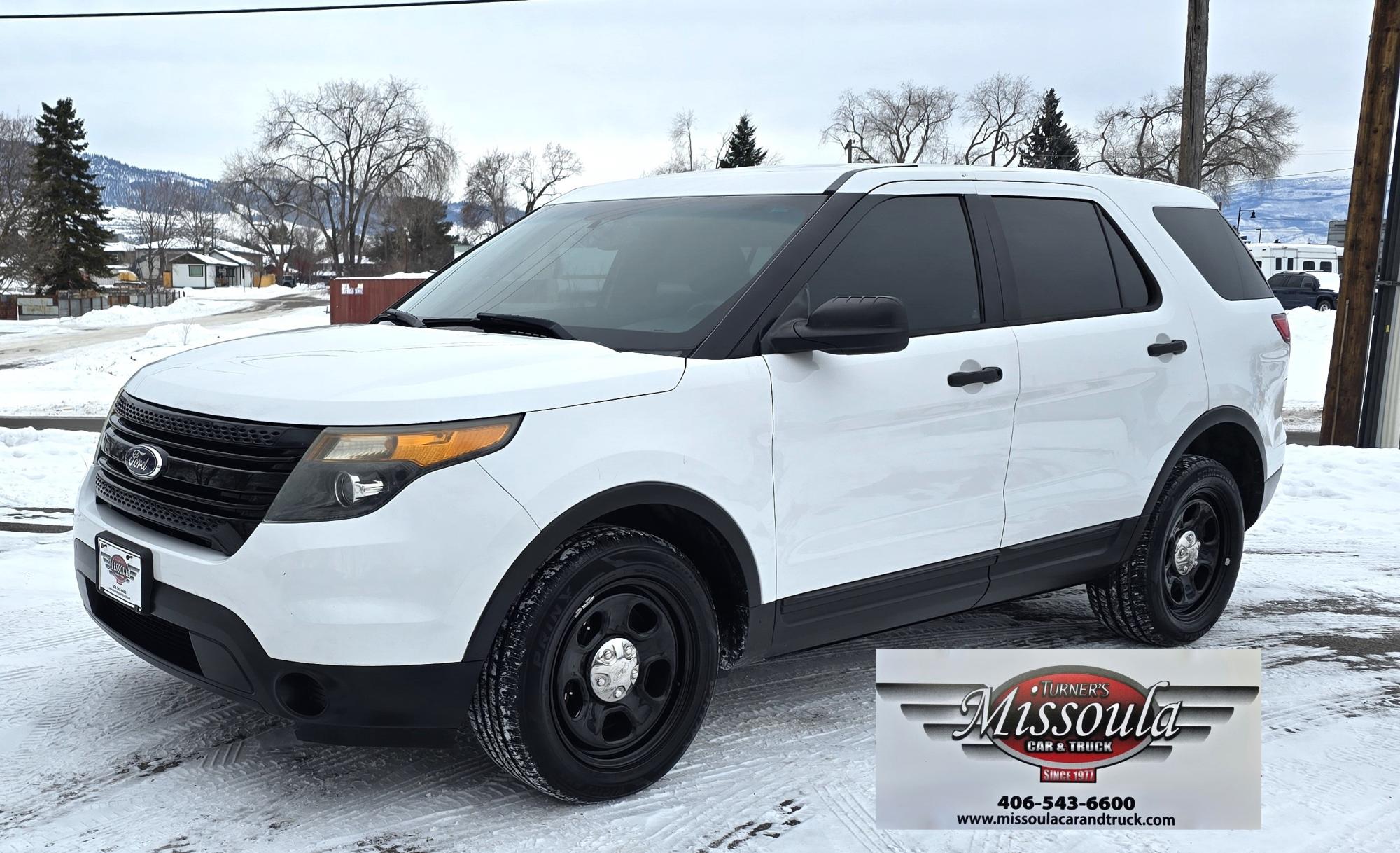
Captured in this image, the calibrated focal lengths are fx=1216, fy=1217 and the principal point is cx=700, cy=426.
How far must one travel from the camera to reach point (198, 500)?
128 inches

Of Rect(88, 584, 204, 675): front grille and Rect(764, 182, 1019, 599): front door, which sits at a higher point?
Rect(764, 182, 1019, 599): front door

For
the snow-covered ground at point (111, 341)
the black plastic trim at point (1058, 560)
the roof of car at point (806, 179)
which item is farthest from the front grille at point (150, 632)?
the snow-covered ground at point (111, 341)

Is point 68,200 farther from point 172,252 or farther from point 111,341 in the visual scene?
point 172,252

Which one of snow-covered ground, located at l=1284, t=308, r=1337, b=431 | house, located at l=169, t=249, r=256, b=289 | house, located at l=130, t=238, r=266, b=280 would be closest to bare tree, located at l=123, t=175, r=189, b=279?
house, located at l=130, t=238, r=266, b=280

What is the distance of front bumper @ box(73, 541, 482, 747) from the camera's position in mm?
3082

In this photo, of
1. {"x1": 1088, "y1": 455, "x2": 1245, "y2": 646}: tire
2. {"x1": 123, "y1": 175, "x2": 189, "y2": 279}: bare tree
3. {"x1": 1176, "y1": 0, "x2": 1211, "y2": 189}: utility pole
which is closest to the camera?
{"x1": 1088, "y1": 455, "x2": 1245, "y2": 646}: tire

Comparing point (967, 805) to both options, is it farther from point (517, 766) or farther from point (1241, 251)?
point (1241, 251)

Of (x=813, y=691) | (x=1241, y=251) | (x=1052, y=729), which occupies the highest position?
(x=1241, y=251)

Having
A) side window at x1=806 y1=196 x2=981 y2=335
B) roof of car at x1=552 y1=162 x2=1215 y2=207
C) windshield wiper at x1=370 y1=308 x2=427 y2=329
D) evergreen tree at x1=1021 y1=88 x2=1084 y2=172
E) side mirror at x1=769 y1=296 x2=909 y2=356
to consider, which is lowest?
windshield wiper at x1=370 y1=308 x2=427 y2=329

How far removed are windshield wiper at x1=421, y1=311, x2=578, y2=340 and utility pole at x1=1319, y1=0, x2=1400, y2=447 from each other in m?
10.6

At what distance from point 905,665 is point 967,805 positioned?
0.36 metres

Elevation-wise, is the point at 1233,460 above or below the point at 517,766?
above

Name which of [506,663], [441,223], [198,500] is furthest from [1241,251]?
[441,223]

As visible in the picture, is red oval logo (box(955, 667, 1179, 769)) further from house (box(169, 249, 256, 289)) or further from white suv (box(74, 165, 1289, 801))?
house (box(169, 249, 256, 289))
